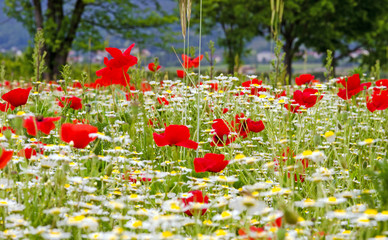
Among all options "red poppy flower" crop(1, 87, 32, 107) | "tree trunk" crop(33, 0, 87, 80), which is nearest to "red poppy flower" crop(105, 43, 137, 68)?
"red poppy flower" crop(1, 87, 32, 107)

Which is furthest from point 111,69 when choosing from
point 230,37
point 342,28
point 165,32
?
point 342,28

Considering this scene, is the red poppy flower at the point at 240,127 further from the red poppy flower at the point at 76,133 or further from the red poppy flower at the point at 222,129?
the red poppy flower at the point at 76,133

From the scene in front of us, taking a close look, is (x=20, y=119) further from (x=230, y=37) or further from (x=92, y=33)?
(x=230, y=37)

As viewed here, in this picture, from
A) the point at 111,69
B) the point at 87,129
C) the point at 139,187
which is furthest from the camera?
the point at 111,69

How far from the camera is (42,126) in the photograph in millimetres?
1598

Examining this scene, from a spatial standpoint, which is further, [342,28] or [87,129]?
[342,28]

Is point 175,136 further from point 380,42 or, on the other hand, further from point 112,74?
point 380,42

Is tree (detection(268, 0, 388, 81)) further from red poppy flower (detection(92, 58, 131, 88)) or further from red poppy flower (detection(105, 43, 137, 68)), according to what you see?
red poppy flower (detection(105, 43, 137, 68))

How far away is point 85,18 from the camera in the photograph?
18031 mm

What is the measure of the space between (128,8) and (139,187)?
655 inches

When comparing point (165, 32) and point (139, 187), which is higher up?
point (165, 32)

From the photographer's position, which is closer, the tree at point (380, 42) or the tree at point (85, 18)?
the tree at point (85, 18)

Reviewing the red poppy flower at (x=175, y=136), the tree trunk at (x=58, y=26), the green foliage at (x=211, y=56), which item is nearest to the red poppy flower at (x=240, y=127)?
the red poppy flower at (x=175, y=136)

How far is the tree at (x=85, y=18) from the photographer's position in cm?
1616
